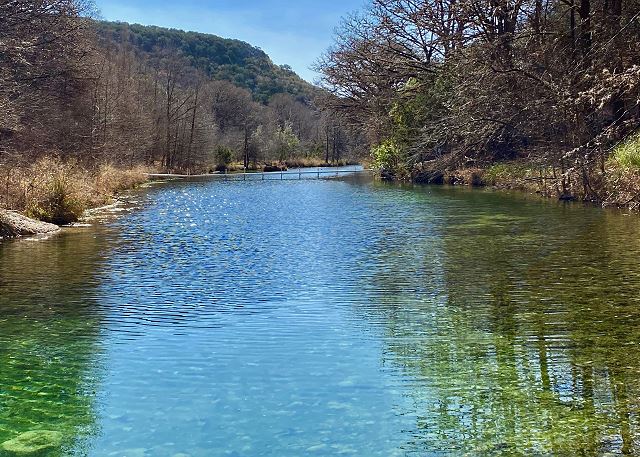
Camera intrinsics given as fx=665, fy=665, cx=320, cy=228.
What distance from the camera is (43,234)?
14375mm

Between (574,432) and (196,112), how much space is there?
196ft

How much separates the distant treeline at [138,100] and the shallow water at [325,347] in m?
8.08

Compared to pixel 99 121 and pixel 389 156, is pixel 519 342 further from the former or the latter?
pixel 389 156

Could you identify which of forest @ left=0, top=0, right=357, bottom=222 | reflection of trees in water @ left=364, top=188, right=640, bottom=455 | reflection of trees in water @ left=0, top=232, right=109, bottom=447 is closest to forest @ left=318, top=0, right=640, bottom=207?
reflection of trees in water @ left=364, top=188, right=640, bottom=455

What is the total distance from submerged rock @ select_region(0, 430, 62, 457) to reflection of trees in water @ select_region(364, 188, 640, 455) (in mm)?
2288

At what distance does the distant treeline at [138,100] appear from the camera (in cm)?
2189

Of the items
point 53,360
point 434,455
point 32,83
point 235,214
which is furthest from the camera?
point 32,83

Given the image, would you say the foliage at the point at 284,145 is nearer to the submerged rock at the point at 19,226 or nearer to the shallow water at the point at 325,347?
the submerged rock at the point at 19,226

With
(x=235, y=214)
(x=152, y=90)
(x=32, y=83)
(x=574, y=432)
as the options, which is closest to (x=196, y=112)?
(x=152, y=90)

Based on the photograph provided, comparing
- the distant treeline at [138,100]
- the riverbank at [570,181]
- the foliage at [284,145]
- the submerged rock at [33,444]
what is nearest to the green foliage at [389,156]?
the riverbank at [570,181]

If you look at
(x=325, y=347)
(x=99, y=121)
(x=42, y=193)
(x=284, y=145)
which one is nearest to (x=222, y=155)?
(x=284, y=145)

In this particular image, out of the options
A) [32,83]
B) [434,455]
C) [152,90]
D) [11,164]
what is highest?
[152,90]

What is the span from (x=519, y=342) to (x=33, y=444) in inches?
165

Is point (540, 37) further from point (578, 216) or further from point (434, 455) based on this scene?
point (434, 455)
